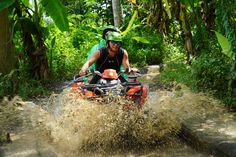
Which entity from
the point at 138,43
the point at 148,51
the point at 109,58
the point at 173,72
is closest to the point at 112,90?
the point at 109,58

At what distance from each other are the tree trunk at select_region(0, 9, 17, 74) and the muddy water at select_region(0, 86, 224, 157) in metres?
1.54

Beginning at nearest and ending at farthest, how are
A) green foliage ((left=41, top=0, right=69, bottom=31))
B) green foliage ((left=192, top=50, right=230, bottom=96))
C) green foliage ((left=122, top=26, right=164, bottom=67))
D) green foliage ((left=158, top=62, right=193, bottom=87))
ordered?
1. green foliage ((left=41, top=0, right=69, bottom=31))
2. green foliage ((left=192, top=50, right=230, bottom=96))
3. green foliage ((left=158, top=62, right=193, bottom=87))
4. green foliage ((left=122, top=26, right=164, bottom=67))

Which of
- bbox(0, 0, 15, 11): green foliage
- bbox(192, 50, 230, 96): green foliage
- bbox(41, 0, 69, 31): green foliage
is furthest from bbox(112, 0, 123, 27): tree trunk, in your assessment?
bbox(0, 0, 15, 11): green foliage

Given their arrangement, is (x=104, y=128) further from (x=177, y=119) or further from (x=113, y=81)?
(x=177, y=119)

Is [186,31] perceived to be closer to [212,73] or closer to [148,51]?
[148,51]

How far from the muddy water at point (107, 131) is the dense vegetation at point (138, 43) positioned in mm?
1072

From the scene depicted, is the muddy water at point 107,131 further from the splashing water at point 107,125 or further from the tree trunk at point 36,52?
the tree trunk at point 36,52

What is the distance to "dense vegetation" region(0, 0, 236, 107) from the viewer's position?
20.4 ft

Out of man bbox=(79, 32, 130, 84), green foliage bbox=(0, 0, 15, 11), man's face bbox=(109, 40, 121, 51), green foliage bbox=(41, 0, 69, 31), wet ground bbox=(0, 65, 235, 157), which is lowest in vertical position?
wet ground bbox=(0, 65, 235, 157)

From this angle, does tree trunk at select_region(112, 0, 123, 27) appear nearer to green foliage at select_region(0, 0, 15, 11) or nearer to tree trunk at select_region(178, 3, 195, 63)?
tree trunk at select_region(178, 3, 195, 63)

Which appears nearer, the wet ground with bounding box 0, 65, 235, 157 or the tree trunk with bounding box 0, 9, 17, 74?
the wet ground with bounding box 0, 65, 235, 157

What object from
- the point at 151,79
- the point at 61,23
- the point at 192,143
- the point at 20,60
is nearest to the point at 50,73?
the point at 20,60

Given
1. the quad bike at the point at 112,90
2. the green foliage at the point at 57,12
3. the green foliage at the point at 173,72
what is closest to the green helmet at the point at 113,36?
the quad bike at the point at 112,90

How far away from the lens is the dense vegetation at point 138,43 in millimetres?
6205
